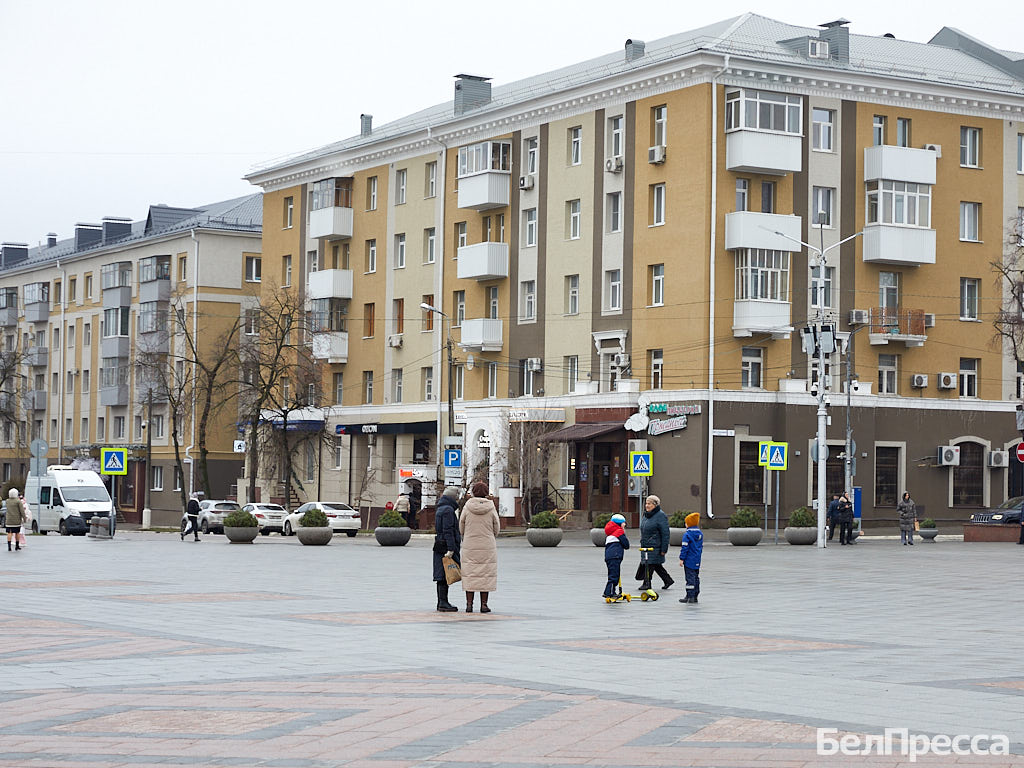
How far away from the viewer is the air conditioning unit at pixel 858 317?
188 feet

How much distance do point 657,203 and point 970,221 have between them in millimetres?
12195

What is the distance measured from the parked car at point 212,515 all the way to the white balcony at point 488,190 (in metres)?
15.7

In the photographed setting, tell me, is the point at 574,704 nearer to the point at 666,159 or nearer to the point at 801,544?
the point at 801,544

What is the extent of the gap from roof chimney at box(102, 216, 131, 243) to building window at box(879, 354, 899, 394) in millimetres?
54887

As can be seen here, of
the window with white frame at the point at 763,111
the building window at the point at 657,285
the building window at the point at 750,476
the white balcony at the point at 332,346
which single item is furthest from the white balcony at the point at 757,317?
the white balcony at the point at 332,346

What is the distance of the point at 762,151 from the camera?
55.9 m

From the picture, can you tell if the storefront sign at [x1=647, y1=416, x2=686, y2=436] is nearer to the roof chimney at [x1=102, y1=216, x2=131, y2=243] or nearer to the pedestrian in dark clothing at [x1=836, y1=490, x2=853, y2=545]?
the pedestrian in dark clothing at [x1=836, y1=490, x2=853, y2=545]

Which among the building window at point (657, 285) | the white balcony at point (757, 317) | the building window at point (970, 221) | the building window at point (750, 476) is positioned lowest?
the building window at point (750, 476)

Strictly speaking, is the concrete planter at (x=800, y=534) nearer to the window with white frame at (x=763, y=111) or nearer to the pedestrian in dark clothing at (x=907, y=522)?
the pedestrian in dark clothing at (x=907, y=522)

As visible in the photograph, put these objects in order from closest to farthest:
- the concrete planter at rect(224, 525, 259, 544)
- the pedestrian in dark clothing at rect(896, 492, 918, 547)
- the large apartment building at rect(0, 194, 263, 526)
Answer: the pedestrian in dark clothing at rect(896, 492, 918, 547) < the concrete planter at rect(224, 525, 259, 544) < the large apartment building at rect(0, 194, 263, 526)

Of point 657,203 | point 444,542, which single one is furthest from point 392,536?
point 444,542

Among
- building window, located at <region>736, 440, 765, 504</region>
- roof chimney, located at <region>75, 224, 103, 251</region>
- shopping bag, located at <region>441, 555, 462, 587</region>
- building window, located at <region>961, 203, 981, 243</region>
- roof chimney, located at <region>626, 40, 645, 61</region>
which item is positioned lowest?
shopping bag, located at <region>441, 555, 462, 587</region>

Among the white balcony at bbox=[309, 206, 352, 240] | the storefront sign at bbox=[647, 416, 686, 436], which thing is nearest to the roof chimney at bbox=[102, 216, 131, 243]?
the white balcony at bbox=[309, 206, 352, 240]

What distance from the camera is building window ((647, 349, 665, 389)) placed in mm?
57469
